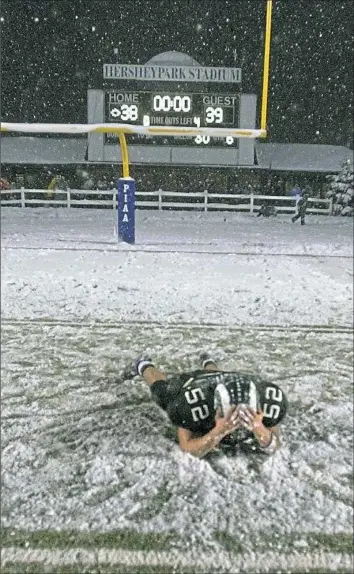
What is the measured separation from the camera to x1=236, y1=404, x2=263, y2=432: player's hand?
10.7 feet

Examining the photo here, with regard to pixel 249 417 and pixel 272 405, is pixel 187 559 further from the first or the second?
pixel 272 405

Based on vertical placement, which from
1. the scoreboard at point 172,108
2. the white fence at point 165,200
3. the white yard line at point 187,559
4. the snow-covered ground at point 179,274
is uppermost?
the scoreboard at point 172,108

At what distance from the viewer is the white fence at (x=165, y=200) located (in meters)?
19.2

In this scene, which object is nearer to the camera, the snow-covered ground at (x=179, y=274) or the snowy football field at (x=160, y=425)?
the snowy football field at (x=160, y=425)

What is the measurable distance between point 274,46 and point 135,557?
2251 centimetres

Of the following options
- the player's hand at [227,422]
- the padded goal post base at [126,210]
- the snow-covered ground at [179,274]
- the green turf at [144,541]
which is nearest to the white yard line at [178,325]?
the snow-covered ground at [179,274]

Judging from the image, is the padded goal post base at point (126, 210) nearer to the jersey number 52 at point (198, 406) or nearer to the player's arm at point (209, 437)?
the player's arm at point (209, 437)

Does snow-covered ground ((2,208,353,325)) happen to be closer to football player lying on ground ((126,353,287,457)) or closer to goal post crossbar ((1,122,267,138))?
goal post crossbar ((1,122,267,138))

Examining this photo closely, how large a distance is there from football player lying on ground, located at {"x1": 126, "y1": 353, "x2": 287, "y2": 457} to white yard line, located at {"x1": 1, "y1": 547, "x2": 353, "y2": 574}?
2.41 ft

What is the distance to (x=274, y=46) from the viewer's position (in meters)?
22.1

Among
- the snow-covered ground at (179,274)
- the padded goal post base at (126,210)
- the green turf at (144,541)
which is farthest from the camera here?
the padded goal post base at (126,210)

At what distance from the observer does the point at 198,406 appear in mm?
3438

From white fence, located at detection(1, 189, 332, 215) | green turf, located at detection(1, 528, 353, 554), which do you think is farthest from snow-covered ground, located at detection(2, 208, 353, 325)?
white fence, located at detection(1, 189, 332, 215)

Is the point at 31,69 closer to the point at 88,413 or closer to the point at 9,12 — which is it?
the point at 9,12
